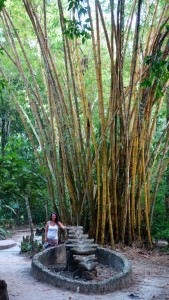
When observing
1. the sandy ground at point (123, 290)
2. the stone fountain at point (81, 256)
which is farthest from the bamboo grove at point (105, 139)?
the stone fountain at point (81, 256)

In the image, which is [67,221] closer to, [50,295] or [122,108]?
[122,108]

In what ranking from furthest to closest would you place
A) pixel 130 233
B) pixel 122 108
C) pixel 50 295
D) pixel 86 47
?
pixel 86 47, pixel 130 233, pixel 122 108, pixel 50 295

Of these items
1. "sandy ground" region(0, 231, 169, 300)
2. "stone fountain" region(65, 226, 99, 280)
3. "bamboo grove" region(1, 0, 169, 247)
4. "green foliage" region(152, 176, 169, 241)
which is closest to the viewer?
"sandy ground" region(0, 231, 169, 300)

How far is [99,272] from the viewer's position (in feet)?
15.9

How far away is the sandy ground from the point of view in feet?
12.3

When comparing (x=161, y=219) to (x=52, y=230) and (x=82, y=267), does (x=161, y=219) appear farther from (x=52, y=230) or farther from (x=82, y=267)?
(x=82, y=267)

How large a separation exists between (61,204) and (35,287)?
2325 millimetres

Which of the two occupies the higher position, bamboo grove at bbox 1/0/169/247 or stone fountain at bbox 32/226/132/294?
bamboo grove at bbox 1/0/169/247

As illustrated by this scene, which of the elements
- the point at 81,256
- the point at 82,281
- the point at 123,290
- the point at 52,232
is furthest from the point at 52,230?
the point at 123,290

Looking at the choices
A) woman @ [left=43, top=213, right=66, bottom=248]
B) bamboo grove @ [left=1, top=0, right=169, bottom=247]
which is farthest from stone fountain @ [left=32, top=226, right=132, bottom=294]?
bamboo grove @ [left=1, top=0, right=169, bottom=247]

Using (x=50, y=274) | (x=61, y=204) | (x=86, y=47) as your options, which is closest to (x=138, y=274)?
(x=50, y=274)

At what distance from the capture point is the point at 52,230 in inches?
225

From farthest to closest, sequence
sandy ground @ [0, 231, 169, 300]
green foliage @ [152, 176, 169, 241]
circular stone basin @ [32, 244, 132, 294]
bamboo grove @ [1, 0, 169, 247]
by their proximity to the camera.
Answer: green foliage @ [152, 176, 169, 241], bamboo grove @ [1, 0, 169, 247], circular stone basin @ [32, 244, 132, 294], sandy ground @ [0, 231, 169, 300]

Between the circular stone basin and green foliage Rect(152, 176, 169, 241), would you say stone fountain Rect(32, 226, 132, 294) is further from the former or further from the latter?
green foliage Rect(152, 176, 169, 241)
